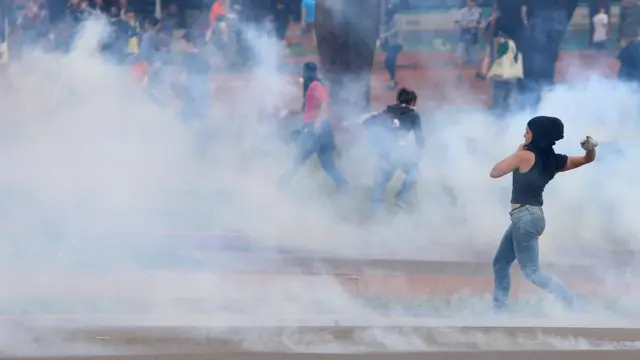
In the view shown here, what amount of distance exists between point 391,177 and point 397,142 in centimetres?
39

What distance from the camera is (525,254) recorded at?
5.53 meters

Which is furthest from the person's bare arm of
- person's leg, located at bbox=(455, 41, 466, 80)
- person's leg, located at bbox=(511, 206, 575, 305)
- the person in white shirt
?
person's leg, located at bbox=(455, 41, 466, 80)

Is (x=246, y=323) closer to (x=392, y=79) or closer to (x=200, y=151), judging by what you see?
(x=200, y=151)

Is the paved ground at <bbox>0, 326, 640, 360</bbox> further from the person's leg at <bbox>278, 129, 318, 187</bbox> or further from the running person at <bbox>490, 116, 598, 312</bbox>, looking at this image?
the person's leg at <bbox>278, 129, 318, 187</bbox>

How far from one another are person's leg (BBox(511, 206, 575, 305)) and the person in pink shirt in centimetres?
388

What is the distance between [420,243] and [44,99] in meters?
4.23

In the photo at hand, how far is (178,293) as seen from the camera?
20.5ft

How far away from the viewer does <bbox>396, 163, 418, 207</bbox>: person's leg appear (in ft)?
29.5

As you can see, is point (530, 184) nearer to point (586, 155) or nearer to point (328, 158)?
point (586, 155)

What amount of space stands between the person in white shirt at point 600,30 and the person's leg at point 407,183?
7.82 feet

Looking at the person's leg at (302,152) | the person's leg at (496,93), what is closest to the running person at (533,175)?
the person's leg at (302,152)

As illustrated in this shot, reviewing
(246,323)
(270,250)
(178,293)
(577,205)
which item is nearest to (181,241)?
(270,250)

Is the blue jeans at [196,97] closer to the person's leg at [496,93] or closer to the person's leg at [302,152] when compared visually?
the person's leg at [302,152]

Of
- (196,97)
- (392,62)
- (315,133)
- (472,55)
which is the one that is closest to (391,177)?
(315,133)
